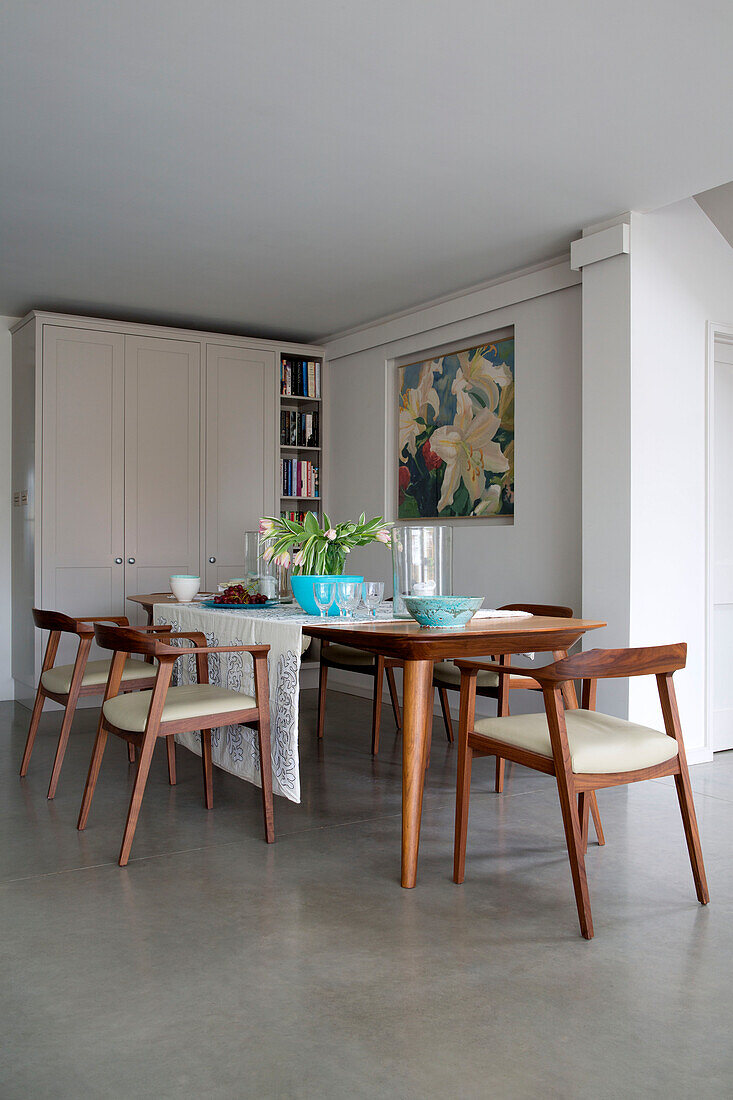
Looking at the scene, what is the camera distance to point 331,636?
9.41ft

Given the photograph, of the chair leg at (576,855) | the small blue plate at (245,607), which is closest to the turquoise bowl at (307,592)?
the small blue plate at (245,607)

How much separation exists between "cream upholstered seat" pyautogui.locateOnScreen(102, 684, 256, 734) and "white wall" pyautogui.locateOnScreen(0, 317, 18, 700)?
139 inches

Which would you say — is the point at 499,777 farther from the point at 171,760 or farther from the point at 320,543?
the point at 171,760

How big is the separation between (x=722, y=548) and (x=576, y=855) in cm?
283

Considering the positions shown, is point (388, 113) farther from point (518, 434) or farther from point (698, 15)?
point (518, 434)

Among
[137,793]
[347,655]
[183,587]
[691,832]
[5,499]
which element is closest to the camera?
[691,832]

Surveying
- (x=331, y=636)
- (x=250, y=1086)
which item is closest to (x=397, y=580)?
(x=331, y=636)

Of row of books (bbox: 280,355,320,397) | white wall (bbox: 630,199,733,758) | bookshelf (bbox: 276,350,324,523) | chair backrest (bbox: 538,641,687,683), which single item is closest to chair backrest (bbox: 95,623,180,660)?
chair backrest (bbox: 538,641,687,683)

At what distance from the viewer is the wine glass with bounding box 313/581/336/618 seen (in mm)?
3322

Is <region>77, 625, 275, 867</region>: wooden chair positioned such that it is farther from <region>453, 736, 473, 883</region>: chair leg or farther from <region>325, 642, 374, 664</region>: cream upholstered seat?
<region>325, 642, 374, 664</region>: cream upholstered seat

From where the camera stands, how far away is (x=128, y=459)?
6141mm

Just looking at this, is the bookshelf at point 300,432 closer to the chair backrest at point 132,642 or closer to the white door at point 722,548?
the white door at point 722,548

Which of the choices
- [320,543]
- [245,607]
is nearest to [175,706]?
[245,607]

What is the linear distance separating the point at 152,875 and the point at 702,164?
3.56 m
